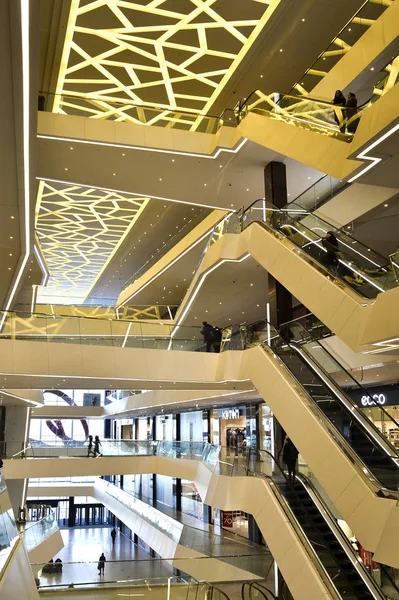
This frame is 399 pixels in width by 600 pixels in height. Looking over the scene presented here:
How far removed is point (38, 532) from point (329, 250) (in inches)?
498

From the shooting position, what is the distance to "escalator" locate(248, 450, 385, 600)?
28.1ft

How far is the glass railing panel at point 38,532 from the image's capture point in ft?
53.3

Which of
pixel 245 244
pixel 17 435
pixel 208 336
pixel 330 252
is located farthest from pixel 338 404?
pixel 17 435

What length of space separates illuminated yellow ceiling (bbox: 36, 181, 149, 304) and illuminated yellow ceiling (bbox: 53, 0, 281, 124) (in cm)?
461

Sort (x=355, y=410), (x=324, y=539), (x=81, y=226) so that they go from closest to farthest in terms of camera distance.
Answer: (x=355, y=410) < (x=324, y=539) < (x=81, y=226)

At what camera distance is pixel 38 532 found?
58.7 feet

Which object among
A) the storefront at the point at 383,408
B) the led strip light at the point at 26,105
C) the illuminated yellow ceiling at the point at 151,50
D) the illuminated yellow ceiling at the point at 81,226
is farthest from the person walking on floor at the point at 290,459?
the illuminated yellow ceiling at the point at 81,226

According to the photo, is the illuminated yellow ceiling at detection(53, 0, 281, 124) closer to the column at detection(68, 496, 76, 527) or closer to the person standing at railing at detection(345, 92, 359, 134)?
the person standing at railing at detection(345, 92, 359, 134)

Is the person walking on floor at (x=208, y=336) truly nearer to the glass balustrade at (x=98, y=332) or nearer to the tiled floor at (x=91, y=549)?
the glass balustrade at (x=98, y=332)

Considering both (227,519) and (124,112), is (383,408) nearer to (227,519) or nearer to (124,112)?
(124,112)

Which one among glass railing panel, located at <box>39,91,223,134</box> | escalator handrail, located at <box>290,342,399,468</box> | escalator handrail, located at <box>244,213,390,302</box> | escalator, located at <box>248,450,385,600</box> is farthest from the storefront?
glass railing panel, located at <box>39,91,223,134</box>

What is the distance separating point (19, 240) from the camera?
46.5 feet

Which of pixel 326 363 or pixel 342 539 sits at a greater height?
pixel 326 363

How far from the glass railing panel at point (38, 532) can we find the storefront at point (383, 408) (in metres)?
9.52
